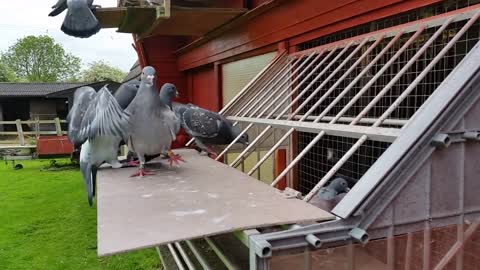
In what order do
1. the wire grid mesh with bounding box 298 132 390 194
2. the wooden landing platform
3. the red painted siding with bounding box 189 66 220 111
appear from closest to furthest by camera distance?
the wooden landing platform, the wire grid mesh with bounding box 298 132 390 194, the red painted siding with bounding box 189 66 220 111

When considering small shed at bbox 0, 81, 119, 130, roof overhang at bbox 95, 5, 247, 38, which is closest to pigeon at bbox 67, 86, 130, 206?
roof overhang at bbox 95, 5, 247, 38

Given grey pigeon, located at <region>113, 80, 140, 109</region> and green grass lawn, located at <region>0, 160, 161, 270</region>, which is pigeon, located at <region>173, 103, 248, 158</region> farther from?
green grass lawn, located at <region>0, 160, 161, 270</region>

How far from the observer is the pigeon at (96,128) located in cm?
311

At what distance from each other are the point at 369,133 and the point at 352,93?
1.89 meters

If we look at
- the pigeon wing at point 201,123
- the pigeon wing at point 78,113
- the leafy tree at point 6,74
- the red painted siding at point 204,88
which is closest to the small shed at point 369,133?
the pigeon wing at point 201,123

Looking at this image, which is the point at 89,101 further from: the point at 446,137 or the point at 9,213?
the point at 9,213

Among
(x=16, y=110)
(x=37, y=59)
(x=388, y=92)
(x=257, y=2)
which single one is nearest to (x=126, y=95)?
(x=388, y=92)

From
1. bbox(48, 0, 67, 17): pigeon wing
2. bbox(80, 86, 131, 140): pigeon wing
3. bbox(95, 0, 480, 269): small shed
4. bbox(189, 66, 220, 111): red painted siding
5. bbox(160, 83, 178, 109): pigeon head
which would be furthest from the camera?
bbox(189, 66, 220, 111): red painted siding

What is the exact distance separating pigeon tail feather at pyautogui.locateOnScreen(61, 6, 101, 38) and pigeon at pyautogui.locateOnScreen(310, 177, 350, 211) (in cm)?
256

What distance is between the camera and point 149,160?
3.72 meters

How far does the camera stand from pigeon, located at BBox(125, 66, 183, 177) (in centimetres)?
319

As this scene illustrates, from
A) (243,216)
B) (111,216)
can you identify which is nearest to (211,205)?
(243,216)

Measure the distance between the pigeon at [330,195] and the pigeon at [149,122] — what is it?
1.32m

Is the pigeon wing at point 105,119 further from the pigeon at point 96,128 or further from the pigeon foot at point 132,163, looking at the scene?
the pigeon foot at point 132,163
